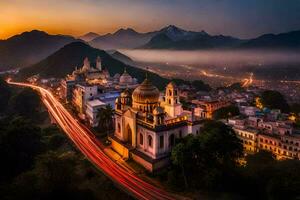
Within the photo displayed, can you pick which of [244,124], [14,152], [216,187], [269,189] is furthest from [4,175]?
[244,124]

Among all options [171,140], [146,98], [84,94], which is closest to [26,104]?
[84,94]

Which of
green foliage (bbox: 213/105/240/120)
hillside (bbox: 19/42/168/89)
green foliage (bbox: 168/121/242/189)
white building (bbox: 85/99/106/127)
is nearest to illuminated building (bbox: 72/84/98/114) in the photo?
white building (bbox: 85/99/106/127)

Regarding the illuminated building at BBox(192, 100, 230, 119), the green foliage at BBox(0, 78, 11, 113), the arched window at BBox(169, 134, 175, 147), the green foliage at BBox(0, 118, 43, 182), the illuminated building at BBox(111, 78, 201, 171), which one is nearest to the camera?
the green foliage at BBox(0, 118, 43, 182)

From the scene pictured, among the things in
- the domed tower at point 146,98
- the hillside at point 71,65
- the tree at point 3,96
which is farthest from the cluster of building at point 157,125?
the hillside at point 71,65

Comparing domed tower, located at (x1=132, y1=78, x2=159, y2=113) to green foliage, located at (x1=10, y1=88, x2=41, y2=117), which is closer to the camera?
domed tower, located at (x1=132, y1=78, x2=159, y2=113)

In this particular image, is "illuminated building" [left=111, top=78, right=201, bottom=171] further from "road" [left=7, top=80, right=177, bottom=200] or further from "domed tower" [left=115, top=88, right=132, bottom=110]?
"road" [left=7, top=80, right=177, bottom=200]

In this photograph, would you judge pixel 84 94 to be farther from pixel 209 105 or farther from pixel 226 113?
pixel 226 113

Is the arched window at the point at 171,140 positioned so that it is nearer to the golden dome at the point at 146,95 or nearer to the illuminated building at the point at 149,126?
the illuminated building at the point at 149,126
